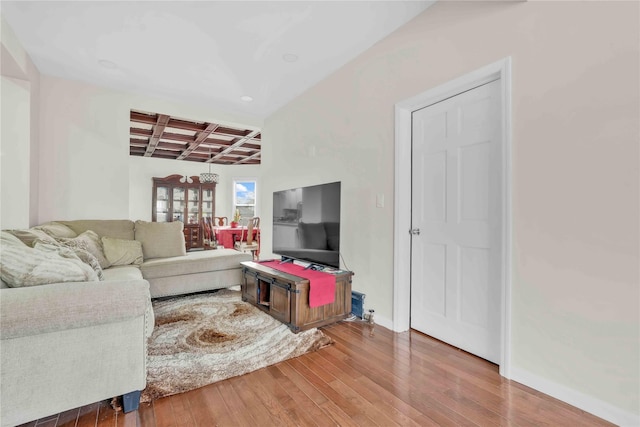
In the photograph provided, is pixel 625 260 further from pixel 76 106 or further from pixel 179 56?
pixel 76 106

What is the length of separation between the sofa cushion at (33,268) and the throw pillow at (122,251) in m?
1.62

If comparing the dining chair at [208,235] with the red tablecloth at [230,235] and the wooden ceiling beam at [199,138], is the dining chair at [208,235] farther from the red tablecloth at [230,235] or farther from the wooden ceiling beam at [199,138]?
the wooden ceiling beam at [199,138]

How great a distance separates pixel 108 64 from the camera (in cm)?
313

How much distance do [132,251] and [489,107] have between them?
3.59m

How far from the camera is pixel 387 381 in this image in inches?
70.7

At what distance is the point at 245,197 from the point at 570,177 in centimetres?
786

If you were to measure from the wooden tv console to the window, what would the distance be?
5.53 metres

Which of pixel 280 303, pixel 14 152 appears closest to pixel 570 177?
pixel 280 303

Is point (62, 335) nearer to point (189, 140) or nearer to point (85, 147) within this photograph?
point (85, 147)

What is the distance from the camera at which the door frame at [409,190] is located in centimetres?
183

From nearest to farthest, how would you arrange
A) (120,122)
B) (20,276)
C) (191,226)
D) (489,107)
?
(20,276)
(489,107)
(120,122)
(191,226)

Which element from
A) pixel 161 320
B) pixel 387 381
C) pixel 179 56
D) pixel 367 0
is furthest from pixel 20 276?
pixel 367 0

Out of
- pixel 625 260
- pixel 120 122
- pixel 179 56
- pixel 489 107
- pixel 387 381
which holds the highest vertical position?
pixel 179 56

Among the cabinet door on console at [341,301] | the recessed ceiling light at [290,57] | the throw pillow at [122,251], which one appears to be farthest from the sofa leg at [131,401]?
the recessed ceiling light at [290,57]
